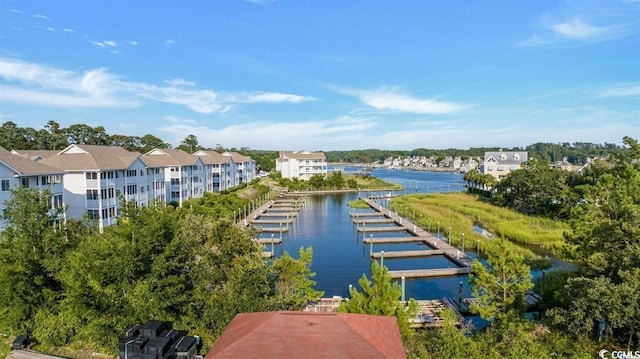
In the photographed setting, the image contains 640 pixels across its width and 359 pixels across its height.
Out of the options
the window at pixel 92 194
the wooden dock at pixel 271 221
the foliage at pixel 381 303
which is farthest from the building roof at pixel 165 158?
the foliage at pixel 381 303

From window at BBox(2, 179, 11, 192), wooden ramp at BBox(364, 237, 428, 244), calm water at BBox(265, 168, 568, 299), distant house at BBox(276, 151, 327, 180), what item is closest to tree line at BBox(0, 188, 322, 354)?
calm water at BBox(265, 168, 568, 299)

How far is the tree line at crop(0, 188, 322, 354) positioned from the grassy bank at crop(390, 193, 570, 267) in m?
19.0

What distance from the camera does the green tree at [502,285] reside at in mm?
14320

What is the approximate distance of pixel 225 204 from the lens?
38.8 metres

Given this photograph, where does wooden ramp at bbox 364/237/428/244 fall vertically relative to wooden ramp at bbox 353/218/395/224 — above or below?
below

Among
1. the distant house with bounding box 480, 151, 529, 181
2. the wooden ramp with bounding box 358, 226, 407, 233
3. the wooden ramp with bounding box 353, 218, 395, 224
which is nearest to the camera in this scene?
the wooden ramp with bounding box 358, 226, 407, 233

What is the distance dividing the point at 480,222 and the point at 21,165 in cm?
3679

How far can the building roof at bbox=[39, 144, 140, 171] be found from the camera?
28028 millimetres

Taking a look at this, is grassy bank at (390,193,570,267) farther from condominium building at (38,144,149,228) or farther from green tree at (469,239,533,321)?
condominium building at (38,144,149,228)

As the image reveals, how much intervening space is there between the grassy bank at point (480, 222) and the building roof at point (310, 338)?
64.4ft

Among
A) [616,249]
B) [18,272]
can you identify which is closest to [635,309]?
[616,249]

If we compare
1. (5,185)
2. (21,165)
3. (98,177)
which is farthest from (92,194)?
(5,185)

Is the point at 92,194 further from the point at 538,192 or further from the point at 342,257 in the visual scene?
the point at 538,192

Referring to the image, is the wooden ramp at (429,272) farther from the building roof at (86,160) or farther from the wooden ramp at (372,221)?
the building roof at (86,160)
